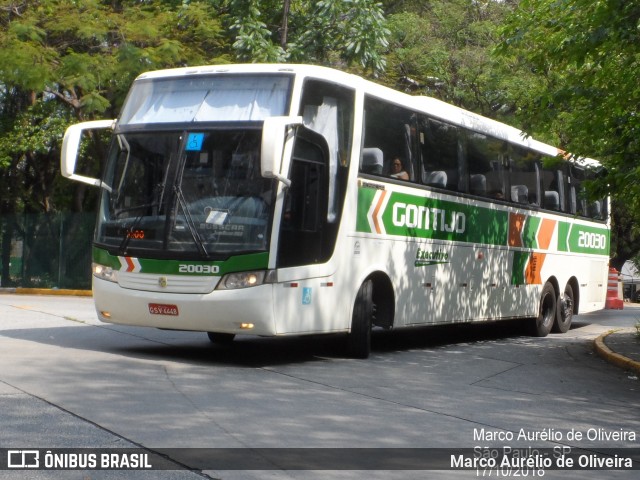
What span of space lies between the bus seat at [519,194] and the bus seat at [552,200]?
94 cm

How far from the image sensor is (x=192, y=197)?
38.8 feet

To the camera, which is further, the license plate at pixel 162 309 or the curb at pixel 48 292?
the curb at pixel 48 292

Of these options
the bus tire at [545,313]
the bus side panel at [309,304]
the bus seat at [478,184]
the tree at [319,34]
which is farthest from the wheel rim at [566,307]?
the bus side panel at [309,304]

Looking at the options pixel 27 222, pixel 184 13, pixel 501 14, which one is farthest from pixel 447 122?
pixel 27 222

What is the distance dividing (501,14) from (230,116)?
21.3m

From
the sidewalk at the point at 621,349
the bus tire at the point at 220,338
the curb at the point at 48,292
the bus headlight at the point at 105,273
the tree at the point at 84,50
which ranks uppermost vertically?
the tree at the point at 84,50

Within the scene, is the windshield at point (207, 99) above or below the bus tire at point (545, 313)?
above

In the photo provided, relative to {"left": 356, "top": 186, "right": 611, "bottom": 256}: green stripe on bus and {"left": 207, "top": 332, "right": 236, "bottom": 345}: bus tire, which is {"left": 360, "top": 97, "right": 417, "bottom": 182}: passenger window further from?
{"left": 207, "top": 332, "right": 236, "bottom": 345}: bus tire

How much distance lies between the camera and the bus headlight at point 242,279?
11.6m

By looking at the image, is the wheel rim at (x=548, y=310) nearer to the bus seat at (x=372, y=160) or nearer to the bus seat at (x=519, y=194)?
the bus seat at (x=519, y=194)

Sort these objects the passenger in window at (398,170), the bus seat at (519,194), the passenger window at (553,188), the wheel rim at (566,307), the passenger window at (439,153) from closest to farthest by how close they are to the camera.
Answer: the passenger in window at (398,170), the passenger window at (439,153), the bus seat at (519,194), the passenger window at (553,188), the wheel rim at (566,307)

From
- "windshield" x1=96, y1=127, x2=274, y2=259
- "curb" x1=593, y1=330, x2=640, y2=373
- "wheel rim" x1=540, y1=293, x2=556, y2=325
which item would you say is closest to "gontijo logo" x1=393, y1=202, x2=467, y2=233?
"curb" x1=593, y1=330, x2=640, y2=373

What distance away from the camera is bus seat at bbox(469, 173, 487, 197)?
655 inches

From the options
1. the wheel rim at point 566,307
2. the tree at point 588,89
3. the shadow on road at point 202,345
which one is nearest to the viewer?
the shadow on road at point 202,345
